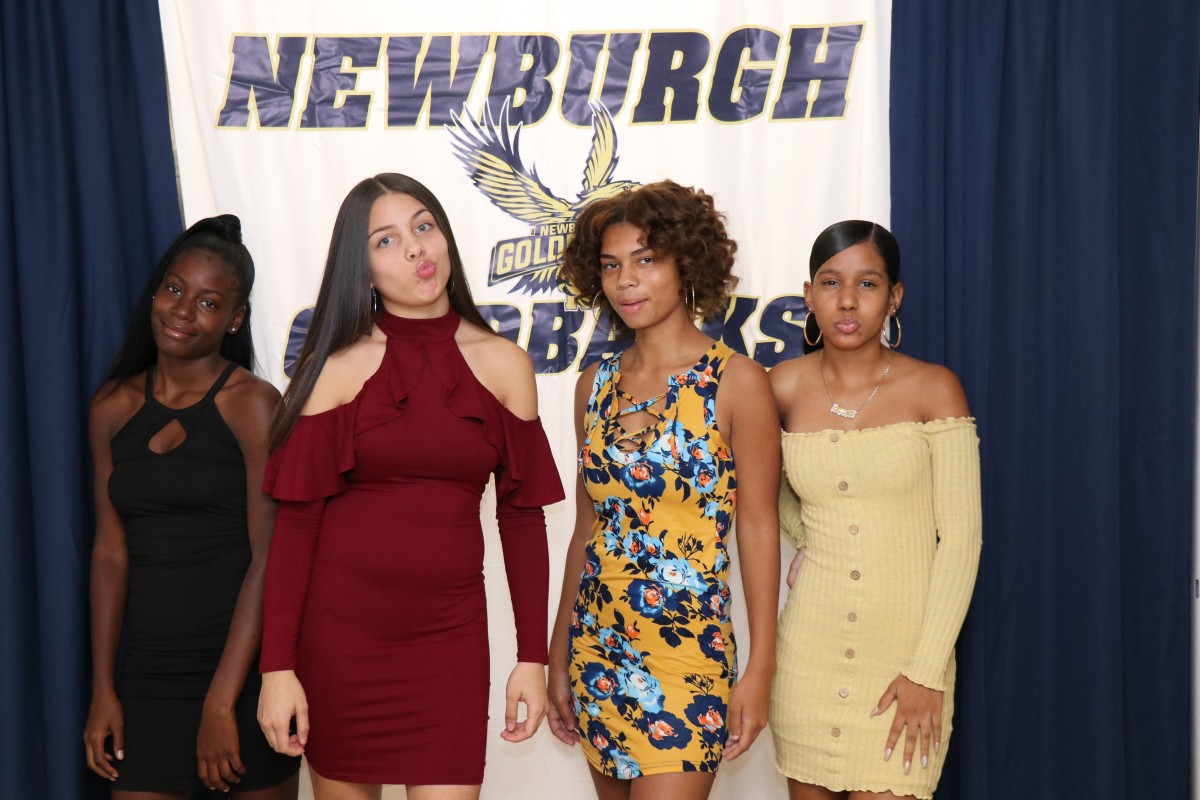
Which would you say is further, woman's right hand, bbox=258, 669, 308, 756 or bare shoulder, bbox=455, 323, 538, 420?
bare shoulder, bbox=455, 323, 538, 420

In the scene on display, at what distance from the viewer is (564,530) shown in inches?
119

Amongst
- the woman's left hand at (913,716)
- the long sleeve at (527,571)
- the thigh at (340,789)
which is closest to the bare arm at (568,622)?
the long sleeve at (527,571)

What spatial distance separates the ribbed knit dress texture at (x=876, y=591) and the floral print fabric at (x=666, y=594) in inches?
8.2

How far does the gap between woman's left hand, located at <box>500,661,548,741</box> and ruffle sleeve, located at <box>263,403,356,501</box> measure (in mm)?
520

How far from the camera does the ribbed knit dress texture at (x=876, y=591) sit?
2139 millimetres

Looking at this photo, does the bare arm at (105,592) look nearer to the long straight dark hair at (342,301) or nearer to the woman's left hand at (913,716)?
the long straight dark hair at (342,301)

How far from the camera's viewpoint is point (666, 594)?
212cm

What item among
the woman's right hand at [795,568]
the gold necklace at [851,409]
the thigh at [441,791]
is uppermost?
the gold necklace at [851,409]

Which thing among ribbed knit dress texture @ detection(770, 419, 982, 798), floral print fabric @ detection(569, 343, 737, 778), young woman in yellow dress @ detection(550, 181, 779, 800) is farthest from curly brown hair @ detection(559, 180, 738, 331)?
ribbed knit dress texture @ detection(770, 419, 982, 798)

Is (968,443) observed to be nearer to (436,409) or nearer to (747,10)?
(436,409)

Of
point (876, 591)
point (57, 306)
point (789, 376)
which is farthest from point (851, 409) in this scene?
point (57, 306)

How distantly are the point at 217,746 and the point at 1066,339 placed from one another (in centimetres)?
242

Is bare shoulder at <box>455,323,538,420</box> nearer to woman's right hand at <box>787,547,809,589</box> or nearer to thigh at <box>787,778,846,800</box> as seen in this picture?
woman's right hand at <box>787,547,809,589</box>

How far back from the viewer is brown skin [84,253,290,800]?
2.29m
